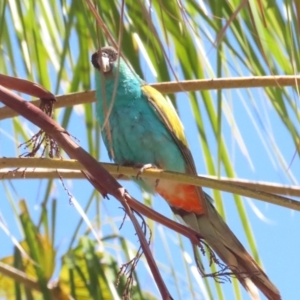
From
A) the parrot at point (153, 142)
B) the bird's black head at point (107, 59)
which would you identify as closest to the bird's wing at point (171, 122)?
the parrot at point (153, 142)

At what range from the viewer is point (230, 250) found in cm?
155

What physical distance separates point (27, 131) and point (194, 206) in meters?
0.59

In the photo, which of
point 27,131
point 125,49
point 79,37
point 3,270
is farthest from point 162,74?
point 3,270

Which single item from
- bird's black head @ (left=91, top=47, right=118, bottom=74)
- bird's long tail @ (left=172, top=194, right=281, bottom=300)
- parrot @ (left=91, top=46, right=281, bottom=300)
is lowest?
bird's long tail @ (left=172, top=194, right=281, bottom=300)

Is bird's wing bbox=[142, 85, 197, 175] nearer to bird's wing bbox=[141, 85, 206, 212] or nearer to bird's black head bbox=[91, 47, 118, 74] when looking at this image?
bird's wing bbox=[141, 85, 206, 212]

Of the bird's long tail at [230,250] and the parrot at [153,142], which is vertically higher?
the parrot at [153,142]

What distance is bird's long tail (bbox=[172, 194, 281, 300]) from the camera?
1175mm

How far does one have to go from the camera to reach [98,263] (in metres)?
1.66

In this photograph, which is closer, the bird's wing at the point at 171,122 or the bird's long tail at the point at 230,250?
the bird's long tail at the point at 230,250

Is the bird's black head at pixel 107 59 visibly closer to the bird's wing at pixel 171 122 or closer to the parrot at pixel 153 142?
the parrot at pixel 153 142

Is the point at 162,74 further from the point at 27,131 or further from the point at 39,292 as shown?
the point at 39,292

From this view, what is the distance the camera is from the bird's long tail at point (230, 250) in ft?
3.85

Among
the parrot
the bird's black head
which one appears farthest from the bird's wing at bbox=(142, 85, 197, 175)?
the bird's black head

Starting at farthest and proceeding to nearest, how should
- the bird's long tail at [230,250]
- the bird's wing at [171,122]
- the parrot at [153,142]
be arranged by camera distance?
the bird's wing at [171,122] < the parrot at [153,142] < the bird's long tail at [230,250]
